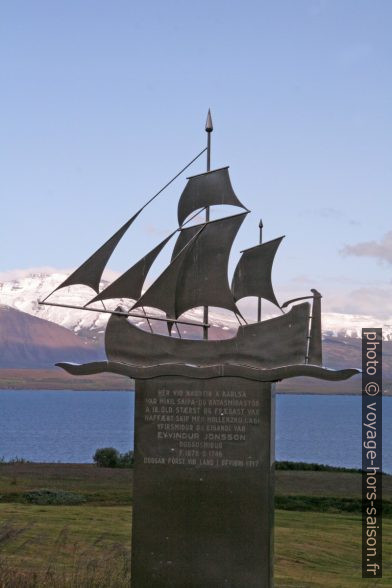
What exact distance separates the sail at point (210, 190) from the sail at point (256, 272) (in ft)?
3.18

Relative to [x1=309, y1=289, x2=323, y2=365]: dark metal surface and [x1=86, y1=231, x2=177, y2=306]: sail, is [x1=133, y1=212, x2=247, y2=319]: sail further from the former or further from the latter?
[x1=309, y1=289, x2=323, y2=365]: dark metal surface

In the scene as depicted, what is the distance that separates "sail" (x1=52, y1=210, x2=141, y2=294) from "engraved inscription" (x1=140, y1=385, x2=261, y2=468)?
2458 mm

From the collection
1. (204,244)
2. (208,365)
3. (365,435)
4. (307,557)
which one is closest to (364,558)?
(307,557)

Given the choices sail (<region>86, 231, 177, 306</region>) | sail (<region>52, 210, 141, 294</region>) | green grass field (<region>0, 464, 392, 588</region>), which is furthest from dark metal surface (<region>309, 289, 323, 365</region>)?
green grass field (<region>0, 464, 392, 588</region>)

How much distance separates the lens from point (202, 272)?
17.7 m

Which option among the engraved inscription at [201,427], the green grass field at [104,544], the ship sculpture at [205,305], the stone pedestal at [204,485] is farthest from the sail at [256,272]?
the green grass field at [104,544]

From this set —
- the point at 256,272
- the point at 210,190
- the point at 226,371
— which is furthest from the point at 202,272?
the point at 226,371

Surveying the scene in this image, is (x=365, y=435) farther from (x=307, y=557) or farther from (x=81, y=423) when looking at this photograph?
(x=81, y=423)

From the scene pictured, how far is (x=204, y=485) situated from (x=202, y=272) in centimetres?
411

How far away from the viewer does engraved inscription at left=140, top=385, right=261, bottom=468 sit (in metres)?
16.3

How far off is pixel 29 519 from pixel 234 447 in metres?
9.37

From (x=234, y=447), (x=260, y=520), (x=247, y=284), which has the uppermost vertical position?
(x=247, y=284)

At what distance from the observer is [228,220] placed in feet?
57.7

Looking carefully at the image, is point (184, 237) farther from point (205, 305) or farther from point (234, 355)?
point (234, 355)
